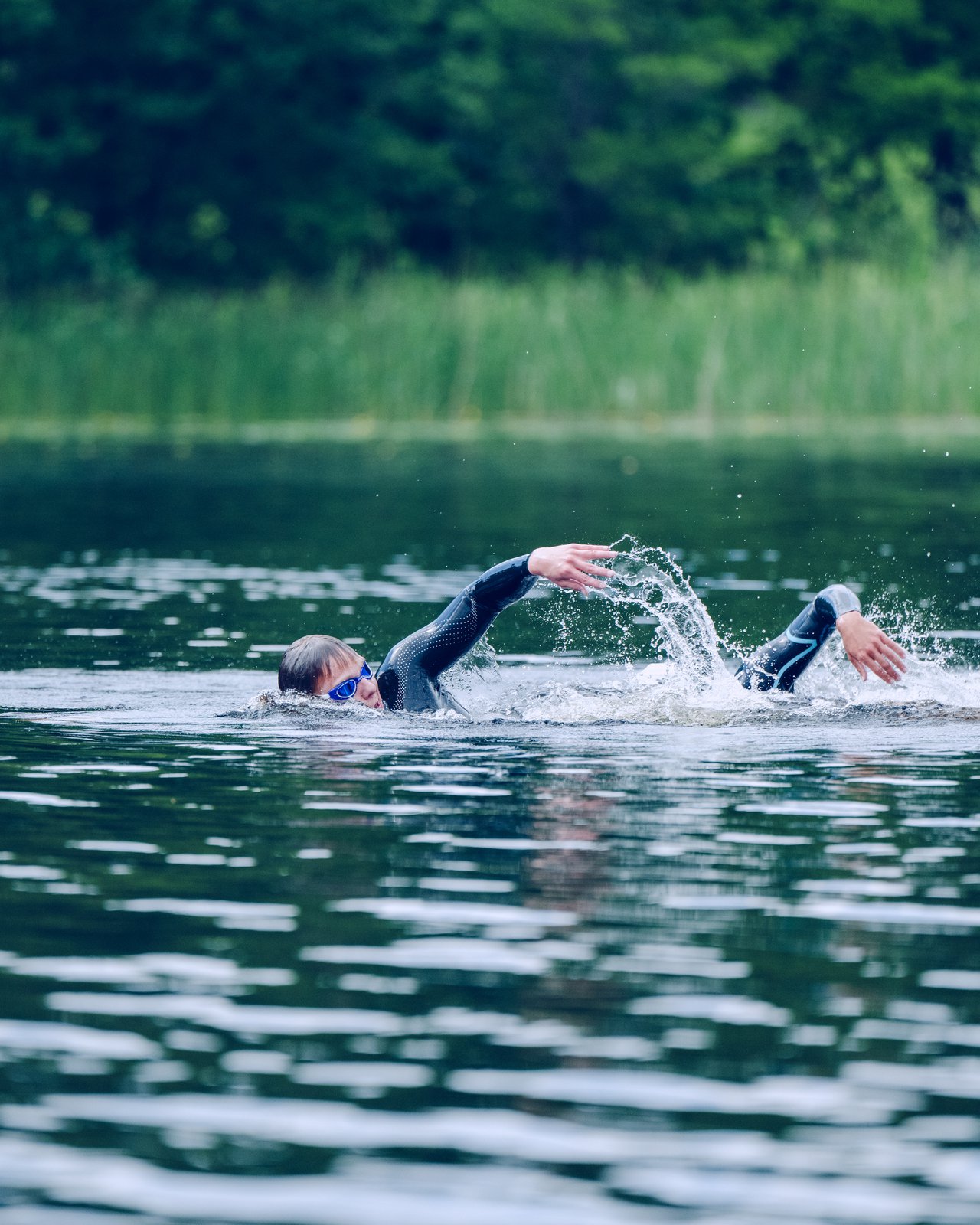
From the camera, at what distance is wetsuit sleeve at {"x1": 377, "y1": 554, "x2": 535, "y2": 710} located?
1110cm

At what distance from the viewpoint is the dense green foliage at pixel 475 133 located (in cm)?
4944

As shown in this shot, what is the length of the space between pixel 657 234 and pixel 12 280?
14523 mm

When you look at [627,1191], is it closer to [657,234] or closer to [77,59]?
[77,59]

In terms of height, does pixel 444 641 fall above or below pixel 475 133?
below

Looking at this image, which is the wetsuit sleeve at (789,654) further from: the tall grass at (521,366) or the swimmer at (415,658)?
the tall grass at (521,366)

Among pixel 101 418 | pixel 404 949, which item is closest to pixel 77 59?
pixel 101 418

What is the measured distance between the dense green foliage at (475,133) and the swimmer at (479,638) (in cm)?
3682

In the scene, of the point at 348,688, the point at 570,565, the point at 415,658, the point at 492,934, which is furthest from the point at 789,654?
the point at 492,934

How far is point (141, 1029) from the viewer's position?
6062mm

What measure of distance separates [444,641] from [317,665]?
0.66m

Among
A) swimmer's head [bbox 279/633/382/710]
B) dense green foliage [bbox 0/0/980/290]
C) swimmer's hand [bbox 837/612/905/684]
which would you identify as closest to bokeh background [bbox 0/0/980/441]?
dense green foliage [bbox 0/0/980/290]

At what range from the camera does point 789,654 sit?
11.8 meters

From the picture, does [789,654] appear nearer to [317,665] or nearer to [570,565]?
[570,565]

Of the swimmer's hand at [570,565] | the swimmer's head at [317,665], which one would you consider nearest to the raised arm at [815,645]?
the swimmer's hand at [570,565]
